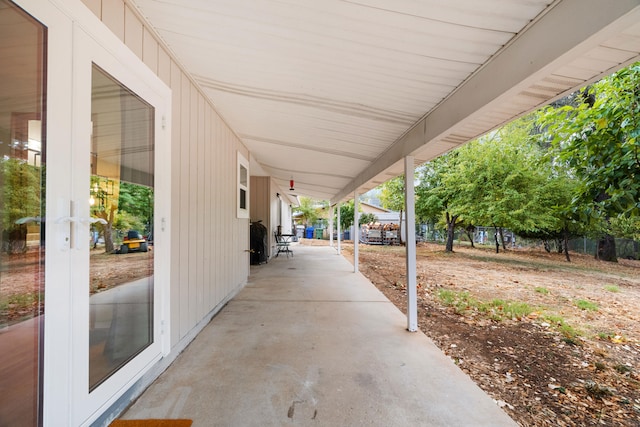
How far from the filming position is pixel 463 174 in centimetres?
1055

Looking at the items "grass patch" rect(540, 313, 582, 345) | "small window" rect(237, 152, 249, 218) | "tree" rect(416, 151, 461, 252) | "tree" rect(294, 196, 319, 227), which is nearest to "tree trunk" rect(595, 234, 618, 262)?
"tree" rect(416, 151, 461, 252)

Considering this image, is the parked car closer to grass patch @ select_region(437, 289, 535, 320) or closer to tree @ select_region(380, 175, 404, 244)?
grass patch @ select_region(437, 289, 535, 320)

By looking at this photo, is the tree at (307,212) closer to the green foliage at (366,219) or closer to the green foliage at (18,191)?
the green foliage at (366,219)

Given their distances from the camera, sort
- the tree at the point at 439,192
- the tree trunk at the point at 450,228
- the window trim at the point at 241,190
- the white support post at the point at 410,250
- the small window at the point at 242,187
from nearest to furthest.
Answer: the white support post at the point at 410,250 → the window trim at the point at 241,190 → the small window at the point at 242,187 → the tree at the point at 439,192 → the tree trunk at the point at 450,228

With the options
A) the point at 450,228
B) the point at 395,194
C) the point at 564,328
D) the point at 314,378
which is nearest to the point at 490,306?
the point at 564,328

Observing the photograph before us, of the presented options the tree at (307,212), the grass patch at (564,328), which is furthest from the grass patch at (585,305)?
the tree at (307,212)

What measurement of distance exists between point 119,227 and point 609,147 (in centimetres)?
418

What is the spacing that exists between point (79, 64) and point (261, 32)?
104cm

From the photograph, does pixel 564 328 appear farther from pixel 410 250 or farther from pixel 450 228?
pixel 450 228

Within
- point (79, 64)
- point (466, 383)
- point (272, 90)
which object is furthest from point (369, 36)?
point (466, 383)

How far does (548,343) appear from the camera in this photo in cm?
322

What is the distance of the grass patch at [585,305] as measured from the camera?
458 centimetres

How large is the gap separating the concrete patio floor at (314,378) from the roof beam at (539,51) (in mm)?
2072

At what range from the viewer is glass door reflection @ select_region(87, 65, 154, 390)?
1585 millimetres
